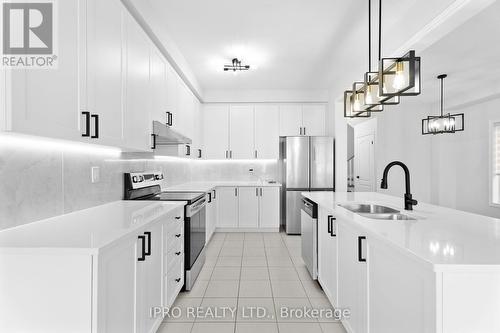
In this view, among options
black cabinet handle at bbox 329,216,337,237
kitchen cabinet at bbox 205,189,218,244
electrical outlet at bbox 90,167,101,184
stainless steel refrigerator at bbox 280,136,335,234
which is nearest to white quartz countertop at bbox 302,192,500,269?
black cabinet handle at bbox 329,216,337,237

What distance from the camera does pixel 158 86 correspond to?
3.02 m

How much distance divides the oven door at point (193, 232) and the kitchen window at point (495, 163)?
5.52m

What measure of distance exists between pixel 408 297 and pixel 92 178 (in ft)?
7.18

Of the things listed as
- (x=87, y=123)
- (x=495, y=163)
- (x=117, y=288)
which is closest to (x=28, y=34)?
(x=87, y=123)

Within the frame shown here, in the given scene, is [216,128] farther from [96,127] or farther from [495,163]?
[495,163]

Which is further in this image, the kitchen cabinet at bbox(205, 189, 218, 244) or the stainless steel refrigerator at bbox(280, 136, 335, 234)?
the stainless steel refrigerator at bbox(280, 136, 335, 234)

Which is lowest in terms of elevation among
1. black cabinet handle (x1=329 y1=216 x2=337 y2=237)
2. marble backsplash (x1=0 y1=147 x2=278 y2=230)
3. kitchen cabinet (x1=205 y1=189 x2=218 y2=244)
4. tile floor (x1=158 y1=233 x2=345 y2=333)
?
tile floor (x1=158 y1=233 x2=345 y2=333)

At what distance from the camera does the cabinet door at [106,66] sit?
5.72ft

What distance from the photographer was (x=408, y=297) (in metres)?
1.24

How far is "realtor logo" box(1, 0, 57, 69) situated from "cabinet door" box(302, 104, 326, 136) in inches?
190

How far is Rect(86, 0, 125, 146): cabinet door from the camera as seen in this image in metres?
1.74

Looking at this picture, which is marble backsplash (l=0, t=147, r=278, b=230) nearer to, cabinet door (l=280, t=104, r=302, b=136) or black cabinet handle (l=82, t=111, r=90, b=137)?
black cabinet handle (l=82, t=111, r=90, b=137)

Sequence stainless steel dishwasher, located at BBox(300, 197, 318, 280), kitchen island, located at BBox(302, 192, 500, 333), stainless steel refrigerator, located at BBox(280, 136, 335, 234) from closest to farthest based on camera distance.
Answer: kitchen island, located at BBox(302, 192, 500, 333) → stainless steel dishwasher, located at BBox(300, 197, 318, 280) → stainless steel refrigerator, located at BBox(280, 136, 335, 234)

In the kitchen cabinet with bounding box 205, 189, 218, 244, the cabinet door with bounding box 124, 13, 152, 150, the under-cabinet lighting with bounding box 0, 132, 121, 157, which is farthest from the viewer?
the kitchen cabinet with bounding box 205, 189, 218, 244
